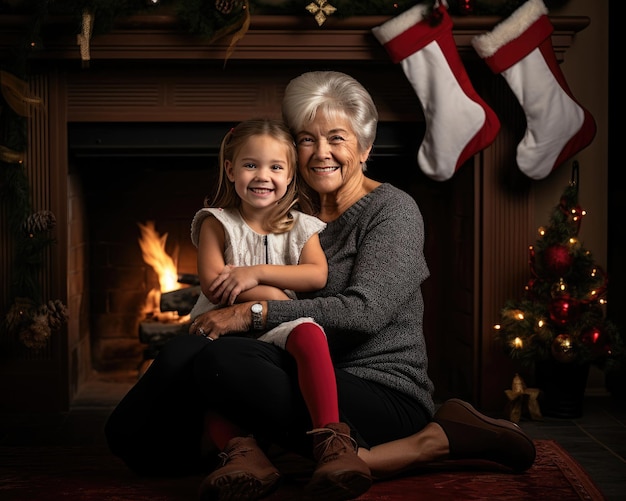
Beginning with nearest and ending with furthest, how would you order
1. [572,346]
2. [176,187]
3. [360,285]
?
[360,285], [572,346], [176,187]

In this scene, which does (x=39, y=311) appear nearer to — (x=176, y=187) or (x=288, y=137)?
(x=176, y=187)

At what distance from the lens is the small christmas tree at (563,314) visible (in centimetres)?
290

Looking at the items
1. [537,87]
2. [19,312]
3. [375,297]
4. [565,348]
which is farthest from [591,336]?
[19,312]

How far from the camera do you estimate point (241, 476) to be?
1.69m

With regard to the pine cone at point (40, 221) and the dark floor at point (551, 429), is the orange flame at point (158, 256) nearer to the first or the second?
the dark floor at point (551, 429)

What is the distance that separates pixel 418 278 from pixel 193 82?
142 centimetres

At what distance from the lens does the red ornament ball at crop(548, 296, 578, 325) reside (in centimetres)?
291

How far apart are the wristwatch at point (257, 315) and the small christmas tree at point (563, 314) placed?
1265 millimetres

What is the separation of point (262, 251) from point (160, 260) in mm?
1519

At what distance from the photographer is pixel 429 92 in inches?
119

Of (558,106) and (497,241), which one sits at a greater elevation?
(558,106)

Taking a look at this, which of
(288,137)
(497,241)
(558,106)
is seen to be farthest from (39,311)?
(558,106)

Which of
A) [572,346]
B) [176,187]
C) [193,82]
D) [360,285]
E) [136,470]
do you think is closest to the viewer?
[360,285]

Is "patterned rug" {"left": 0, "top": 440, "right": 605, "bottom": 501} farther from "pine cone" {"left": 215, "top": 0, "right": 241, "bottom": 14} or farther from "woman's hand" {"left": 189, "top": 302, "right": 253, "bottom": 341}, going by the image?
"pine cone" {"left": 215, "top": 0, "right": 241, "bottom": 14}
